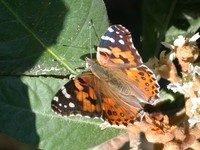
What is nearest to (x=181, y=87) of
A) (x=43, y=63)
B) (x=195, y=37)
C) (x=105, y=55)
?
(x=195, y=37)

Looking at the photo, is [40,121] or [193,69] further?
[40,121]

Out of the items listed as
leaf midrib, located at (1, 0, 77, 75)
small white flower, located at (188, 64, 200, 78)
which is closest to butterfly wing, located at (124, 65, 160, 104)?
small white flower, located at (188, 64, 200, 78)

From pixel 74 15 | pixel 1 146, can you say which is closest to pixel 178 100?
pixel 74 15

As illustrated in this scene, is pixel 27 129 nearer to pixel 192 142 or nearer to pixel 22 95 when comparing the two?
pixel 22 95

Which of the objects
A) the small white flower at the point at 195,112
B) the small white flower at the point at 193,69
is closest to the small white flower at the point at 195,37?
the small white flower at the point at 193,69

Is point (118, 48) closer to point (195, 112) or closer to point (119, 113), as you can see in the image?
point (119, 113)

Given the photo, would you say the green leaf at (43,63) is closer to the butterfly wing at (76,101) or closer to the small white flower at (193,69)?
the butterfly wing at (76,101)

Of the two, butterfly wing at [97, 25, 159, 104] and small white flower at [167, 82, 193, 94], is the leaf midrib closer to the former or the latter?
butterfly wing at [97, 25, 159, 104]
